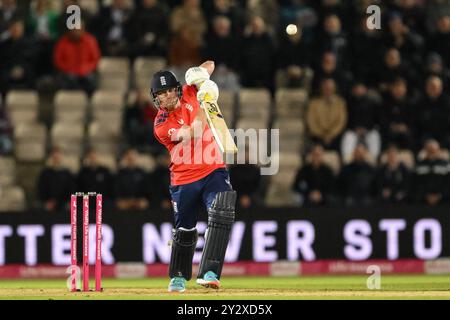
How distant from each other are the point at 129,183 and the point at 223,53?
2914mm

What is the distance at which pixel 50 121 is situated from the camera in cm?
2106

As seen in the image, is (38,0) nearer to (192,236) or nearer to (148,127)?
(148,127)

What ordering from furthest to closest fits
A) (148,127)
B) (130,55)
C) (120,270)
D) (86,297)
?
(130,55), (148,127), (120,270), (86,297)

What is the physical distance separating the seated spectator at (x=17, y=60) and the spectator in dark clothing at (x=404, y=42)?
5.75 m

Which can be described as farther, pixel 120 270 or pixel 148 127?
pixel 148 127

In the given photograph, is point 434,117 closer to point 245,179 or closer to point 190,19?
point 245,179

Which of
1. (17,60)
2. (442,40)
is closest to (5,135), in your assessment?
(17,60)

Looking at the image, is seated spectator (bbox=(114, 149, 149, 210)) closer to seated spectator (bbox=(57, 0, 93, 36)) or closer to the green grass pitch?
the green grass pitch

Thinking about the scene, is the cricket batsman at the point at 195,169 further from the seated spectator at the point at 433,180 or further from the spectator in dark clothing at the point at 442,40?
the spectator in dark clothing at the point at 442,40

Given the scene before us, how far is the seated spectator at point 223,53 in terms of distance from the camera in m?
20.6

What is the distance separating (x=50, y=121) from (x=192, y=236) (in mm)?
8758

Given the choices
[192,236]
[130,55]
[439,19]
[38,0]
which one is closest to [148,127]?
[130,55]

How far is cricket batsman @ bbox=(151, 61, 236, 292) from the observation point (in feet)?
40.4

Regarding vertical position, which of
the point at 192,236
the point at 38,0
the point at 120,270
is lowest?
the point at 120,270
